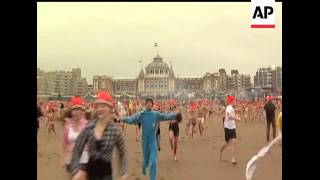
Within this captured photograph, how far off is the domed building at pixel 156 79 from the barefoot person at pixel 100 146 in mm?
84612

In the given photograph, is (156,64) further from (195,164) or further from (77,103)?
(77,103)

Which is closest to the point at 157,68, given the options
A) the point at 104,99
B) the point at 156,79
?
the point at 156,79

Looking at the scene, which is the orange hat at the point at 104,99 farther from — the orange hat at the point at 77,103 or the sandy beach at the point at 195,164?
the sandy beach at the point at 195,164

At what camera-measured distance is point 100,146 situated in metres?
6.13

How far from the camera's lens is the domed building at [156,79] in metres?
96.3

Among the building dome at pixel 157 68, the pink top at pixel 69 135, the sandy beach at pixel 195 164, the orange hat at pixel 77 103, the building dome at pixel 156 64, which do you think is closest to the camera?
the pink top at pixel 69 135

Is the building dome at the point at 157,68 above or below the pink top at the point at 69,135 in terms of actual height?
above

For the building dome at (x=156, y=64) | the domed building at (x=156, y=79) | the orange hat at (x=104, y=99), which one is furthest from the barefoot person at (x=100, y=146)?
→ the building dome at (x=156, y=64)

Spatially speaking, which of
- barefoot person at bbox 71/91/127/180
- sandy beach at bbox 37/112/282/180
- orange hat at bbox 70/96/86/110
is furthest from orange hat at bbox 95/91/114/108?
sandy beach at bbox 37/112/282/180

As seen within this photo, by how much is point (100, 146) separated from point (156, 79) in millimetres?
99342

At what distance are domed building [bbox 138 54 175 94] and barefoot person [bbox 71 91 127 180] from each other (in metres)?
84.6

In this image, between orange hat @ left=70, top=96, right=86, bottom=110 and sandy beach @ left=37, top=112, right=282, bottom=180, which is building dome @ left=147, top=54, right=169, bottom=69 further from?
orange hat @ left=70, top=96, right=86, bottom=110

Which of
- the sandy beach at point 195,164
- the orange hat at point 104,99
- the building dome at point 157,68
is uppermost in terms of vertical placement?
the building dome at point 157,68

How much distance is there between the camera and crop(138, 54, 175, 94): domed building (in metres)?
96.3
